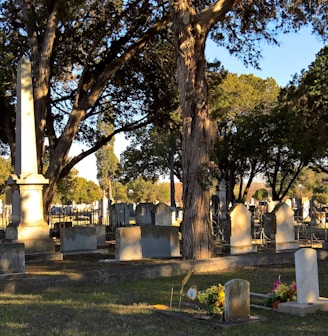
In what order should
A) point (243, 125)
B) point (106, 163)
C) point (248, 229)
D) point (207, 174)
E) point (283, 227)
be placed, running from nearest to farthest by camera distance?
point (207, 174) < point (248, 229) < point (283, 227) < point (243, 125) < point (106, 163)

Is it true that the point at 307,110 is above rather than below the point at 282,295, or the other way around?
above

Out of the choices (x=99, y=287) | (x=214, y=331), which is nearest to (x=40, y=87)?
(x=99, y=287)

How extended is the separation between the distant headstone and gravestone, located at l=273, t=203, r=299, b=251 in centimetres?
724

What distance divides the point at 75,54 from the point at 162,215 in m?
7.65

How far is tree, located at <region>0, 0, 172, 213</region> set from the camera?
18.3 m

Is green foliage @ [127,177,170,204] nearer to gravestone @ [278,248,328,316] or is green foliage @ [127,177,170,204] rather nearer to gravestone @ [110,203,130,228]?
gravestone @ [110,203,130,228]

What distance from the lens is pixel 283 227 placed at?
15.1 metres

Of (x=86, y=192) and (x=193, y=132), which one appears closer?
(x=193, y=132)

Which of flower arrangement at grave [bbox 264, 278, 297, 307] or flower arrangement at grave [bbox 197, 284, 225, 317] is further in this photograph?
flower arrangement at grave [bbox 264, 278, 297, 307]

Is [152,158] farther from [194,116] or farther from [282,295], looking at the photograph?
[282,295]

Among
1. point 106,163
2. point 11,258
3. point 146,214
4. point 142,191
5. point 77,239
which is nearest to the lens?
point 11,258

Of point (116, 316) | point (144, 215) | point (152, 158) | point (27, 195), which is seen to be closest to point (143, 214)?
point (144, 215)

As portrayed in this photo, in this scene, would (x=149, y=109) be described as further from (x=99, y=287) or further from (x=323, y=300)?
(x=323, y=300)

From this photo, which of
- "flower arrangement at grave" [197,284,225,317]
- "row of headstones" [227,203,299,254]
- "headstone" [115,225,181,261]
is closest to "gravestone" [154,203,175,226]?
"headstone" [115,225,181,261]
